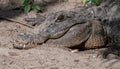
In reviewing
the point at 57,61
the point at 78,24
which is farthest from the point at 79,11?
the point at 57,61

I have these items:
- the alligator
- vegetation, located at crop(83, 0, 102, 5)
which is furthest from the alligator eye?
vegetation, located at crop(83, 0, 102, 5)

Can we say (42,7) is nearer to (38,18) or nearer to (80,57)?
(38,18)

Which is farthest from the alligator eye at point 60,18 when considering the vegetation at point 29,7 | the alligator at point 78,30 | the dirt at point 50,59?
the vegetation at point 29,7

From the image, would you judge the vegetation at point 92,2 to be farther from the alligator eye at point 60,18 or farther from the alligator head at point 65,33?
the alligator eye at point 60,18

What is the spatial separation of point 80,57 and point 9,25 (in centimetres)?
228

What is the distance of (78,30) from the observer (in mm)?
6293

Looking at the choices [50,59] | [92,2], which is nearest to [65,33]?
[50,59]

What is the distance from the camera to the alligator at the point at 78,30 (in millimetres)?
6125

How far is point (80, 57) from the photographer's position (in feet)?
19.1

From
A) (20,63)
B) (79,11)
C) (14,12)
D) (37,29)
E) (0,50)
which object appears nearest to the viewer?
(20,63)

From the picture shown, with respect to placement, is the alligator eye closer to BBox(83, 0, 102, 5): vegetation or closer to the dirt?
the dirt

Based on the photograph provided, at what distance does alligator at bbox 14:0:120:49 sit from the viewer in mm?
6125

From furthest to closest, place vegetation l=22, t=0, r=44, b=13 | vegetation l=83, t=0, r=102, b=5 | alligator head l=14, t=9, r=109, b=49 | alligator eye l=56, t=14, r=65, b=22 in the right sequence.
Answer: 1. vegetation l=22, t=0, r=44, b=13
2. vegetation l=83, t=0, r=102, b=5
3. alligator eye l=56, t=14, r=65, b=22
4. alligator head l=14, t=9, r=109, b=49

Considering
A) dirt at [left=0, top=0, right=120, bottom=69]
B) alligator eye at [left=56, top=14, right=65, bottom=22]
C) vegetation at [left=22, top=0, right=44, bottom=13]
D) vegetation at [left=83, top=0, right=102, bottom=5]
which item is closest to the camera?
dirt at [left=0, top=0, right=120, bottom=69]
